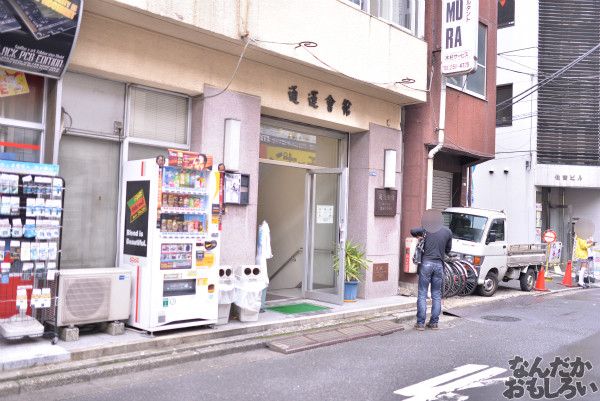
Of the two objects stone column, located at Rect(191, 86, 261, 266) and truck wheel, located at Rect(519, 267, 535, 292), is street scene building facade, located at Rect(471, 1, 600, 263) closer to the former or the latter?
truck wheel, located at Rect(519, 267, 535, 292)

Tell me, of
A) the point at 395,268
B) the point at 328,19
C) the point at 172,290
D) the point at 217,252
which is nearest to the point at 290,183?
the point at 395,268

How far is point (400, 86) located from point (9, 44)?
25.0 ft

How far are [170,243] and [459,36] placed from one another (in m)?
8.41

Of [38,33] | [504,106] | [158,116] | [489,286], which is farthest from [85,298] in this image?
[504,106]

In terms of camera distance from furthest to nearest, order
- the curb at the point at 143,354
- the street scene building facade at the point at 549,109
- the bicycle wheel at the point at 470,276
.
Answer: the street scene building facade at the point at 549,109 < the bicycle wheel at the point at 470,276 < the curb at the point at 143,354

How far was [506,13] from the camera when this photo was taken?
73.6ft

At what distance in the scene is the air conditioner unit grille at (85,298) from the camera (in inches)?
264

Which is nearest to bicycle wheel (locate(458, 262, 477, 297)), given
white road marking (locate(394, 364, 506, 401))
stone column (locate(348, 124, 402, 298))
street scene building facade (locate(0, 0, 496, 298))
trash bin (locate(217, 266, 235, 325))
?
street scene building facade (locate(0, 0, 496, 298))

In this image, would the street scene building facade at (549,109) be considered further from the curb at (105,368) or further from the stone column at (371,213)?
the curb at (105,368)

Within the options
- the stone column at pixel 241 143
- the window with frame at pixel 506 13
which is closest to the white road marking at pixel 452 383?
the stone column at pixel 241 143

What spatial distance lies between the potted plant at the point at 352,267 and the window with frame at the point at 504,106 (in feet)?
45.6

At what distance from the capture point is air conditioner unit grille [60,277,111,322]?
6.71 meters

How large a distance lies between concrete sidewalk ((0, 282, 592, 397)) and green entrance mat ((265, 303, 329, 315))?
0.31 metres

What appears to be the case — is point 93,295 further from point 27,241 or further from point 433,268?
point 433,268
